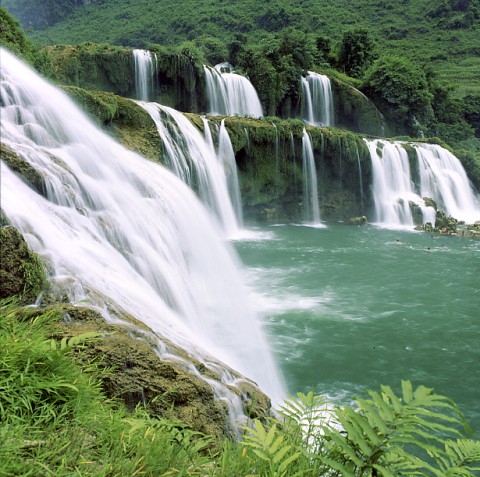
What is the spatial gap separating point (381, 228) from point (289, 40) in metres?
13.7

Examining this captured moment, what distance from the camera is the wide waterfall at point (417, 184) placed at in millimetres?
21094

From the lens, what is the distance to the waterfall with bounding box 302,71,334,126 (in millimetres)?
27297

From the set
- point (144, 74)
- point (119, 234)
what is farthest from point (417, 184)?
point (119, 234)

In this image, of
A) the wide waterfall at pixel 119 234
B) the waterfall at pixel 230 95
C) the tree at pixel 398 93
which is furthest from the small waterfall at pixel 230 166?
the tree at pixel 398 93

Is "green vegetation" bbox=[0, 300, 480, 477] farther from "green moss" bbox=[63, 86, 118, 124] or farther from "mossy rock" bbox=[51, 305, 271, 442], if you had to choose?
"green moss" bbox=[63, 86, 118, 124]

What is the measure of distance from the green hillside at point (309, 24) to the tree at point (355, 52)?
15.7 meters

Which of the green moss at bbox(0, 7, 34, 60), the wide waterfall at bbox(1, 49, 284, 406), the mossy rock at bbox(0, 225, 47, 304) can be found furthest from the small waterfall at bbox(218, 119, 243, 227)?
the mossy rock at bbox(0, 225, 47, 304)

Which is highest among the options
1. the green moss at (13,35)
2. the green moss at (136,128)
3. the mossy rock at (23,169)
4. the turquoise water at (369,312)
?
the green moss at (13,35)

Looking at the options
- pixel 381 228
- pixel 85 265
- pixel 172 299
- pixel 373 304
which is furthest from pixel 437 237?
pixel 85 265

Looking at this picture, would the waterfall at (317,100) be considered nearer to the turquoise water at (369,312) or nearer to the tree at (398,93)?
the tree at (398,93)

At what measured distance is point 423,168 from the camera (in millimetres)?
23172

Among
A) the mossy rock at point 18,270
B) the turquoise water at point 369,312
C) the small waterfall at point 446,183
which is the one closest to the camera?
the mossy rock at point 18,270

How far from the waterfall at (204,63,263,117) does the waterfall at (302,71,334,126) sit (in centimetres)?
351

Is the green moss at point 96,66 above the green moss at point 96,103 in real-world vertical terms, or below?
above
